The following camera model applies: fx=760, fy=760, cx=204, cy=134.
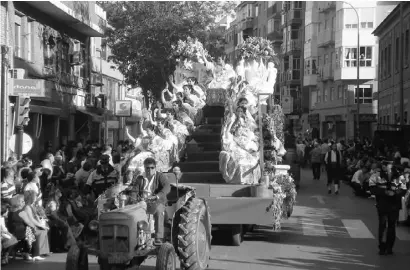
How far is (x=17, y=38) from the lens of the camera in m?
25.6

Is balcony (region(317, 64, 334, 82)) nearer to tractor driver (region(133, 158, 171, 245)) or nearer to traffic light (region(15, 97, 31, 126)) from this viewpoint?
traffic light (region(15, 97, 31, 126))

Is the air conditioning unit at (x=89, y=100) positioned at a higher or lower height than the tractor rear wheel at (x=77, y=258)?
higher

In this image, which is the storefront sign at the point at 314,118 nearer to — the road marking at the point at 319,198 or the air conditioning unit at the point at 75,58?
the air conditioning unit at the point at 75,58

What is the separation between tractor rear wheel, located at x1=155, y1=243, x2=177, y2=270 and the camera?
869 centimetres

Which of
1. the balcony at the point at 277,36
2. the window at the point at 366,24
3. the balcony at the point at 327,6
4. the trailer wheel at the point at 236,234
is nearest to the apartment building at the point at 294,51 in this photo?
the balcony at the point at 277,36

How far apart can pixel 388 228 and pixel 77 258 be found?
6.07 meters

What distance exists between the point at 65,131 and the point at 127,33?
5.66 meters

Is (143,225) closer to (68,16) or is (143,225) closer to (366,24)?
(68,16)

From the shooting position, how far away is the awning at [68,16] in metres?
27.3

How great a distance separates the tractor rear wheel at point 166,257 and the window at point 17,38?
58.0 feet

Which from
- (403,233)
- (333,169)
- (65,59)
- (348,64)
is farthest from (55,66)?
(348,64)

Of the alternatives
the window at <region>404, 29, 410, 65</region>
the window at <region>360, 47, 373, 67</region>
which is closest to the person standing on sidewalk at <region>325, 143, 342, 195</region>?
the window at <region>404, 29, 410, 65</region>

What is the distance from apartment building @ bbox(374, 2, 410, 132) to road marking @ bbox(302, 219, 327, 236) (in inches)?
751

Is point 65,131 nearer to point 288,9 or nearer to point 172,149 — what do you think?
point 172,149
